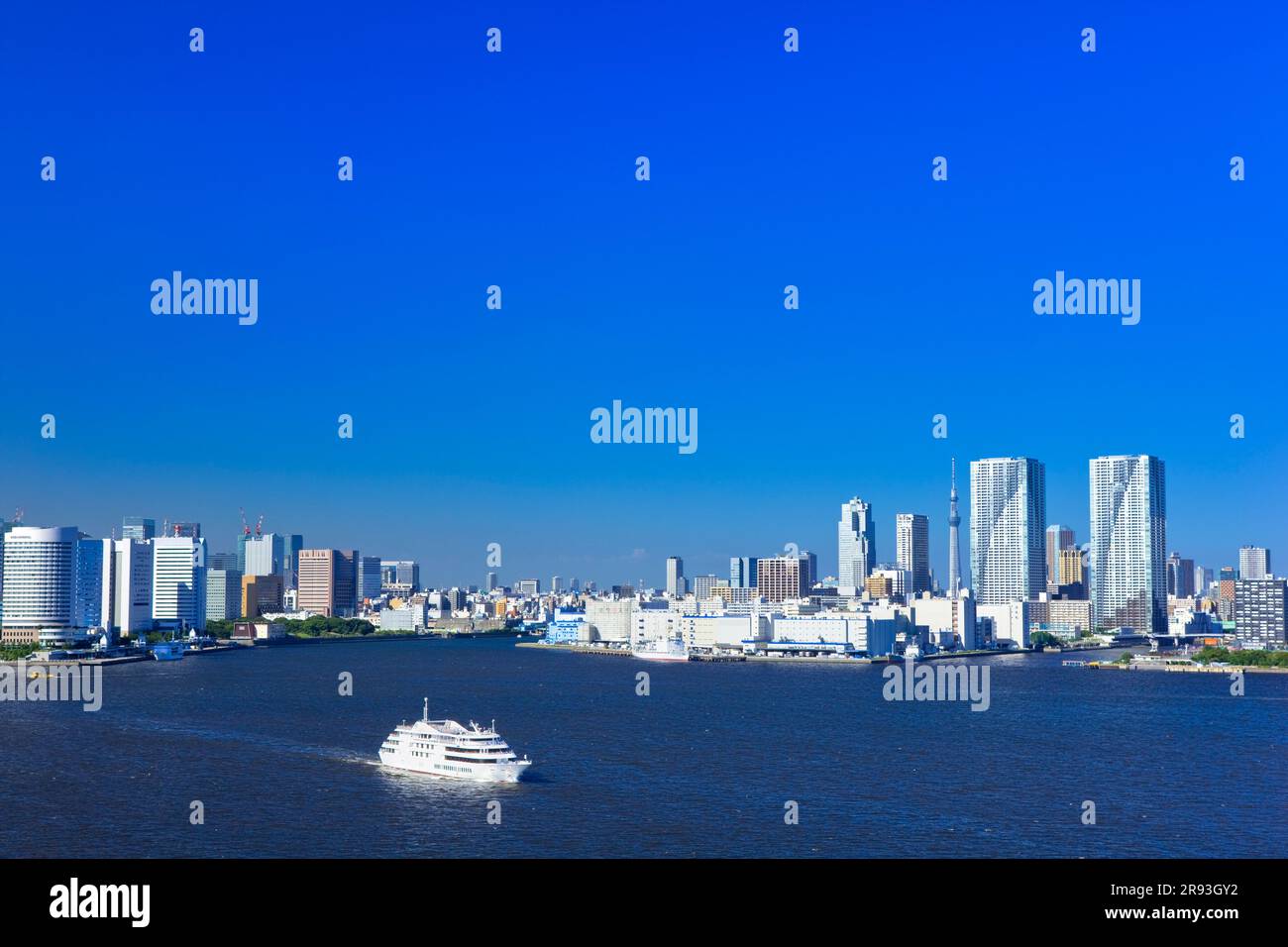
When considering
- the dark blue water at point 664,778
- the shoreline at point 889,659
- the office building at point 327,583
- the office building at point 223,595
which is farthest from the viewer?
the office building at point 327,583

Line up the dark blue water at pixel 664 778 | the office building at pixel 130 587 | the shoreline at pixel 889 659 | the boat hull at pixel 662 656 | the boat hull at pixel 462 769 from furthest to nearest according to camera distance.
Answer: the office building at pixel 130 587, the boat hull at pixel 662 656, the shoreline at pixel 889 659, the boat hull at pixel 462 769, the dark blue water at pixel 664 778

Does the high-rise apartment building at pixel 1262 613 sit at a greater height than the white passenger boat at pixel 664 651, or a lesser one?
greater

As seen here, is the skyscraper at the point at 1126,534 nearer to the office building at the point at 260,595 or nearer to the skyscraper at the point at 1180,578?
the skyscraper at the point at 1180,578

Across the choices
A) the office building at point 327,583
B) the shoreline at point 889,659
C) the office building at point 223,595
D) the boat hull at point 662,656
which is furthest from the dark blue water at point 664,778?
the office building at point 327,583

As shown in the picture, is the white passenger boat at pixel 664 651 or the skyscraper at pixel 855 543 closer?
the white passenger boat at pixel 664 651

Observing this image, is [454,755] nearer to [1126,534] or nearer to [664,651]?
[664,651]
